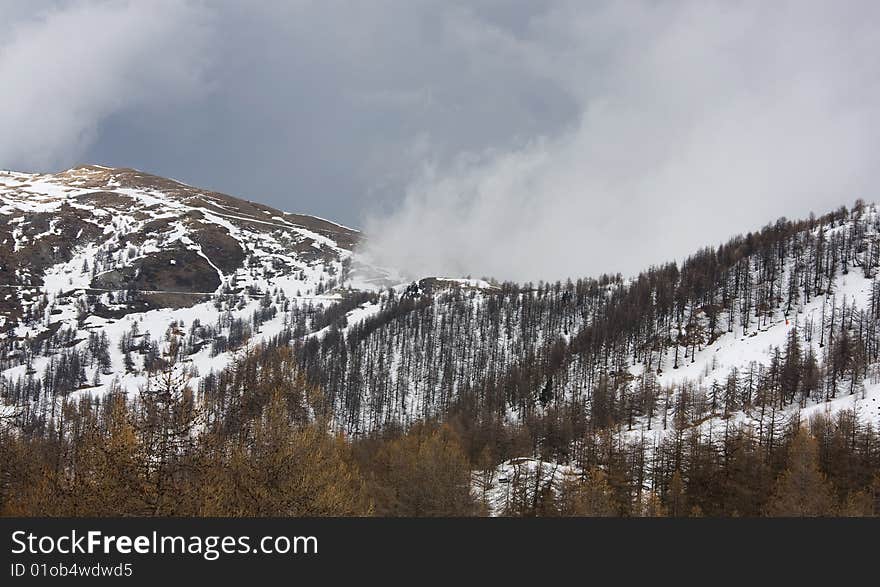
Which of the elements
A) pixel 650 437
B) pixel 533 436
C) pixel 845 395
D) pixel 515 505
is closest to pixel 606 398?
pixel 650 437

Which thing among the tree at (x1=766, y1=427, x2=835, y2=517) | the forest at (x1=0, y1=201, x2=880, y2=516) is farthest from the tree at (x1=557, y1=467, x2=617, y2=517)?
the tree at (x1=766, y1=427, x2=835, y2=517)

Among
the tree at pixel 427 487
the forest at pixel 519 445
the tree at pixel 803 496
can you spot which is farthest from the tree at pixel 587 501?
the tree at pixel 803 496

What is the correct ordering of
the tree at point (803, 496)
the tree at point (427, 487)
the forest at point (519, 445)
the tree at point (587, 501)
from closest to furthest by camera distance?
the forest at point (519, 445)
the tree at point (803, 496)
the tree at point (587, 501)
the tree at point (427, 487)

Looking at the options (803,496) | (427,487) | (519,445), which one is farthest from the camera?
(519,445)

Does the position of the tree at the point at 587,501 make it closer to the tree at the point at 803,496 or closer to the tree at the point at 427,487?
the tree at the point at 427,487

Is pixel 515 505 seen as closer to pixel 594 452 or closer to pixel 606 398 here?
pixel 594 452

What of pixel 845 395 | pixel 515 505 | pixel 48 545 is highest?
pixel 845 395

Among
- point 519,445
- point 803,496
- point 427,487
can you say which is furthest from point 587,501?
point 519,445

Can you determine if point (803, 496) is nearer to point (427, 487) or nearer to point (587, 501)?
point (587, 501)

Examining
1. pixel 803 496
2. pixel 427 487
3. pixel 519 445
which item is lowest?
pixel 803 496

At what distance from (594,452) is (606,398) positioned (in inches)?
2223

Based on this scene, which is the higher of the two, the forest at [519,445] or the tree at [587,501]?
the forest at [519,445]

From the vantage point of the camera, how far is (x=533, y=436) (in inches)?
5221

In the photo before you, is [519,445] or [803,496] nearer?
[803,496]
